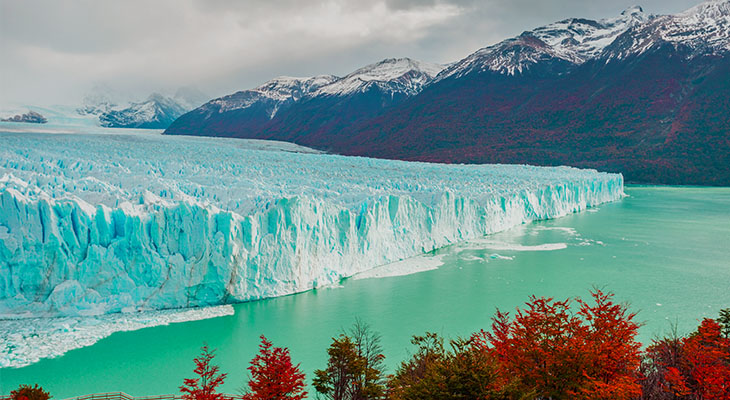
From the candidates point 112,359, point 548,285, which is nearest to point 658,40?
point 548,285

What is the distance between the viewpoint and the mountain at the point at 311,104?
80438 millimetres

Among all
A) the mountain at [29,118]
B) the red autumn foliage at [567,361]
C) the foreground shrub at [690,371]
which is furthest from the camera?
the mountain at [29,118]

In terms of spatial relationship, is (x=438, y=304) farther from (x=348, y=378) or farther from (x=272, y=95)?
(x=272, y=95)

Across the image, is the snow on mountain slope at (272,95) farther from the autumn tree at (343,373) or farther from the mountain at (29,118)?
the autumn tree at (343,373)

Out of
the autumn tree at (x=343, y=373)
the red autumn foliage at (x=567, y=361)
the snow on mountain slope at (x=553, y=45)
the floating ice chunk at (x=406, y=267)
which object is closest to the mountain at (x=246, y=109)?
the snow on mountain slope at (x=553, y=45)

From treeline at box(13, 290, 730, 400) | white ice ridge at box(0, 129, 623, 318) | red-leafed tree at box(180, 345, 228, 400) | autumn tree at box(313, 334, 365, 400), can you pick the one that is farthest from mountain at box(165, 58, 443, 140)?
treeline at box(13, 290, 730, 400)

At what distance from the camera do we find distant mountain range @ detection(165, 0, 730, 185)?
46.3m

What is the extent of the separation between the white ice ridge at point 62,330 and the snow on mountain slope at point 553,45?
6987 centimetres

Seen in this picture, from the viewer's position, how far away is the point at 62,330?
8.77 m

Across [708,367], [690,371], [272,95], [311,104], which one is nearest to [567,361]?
[708,367]

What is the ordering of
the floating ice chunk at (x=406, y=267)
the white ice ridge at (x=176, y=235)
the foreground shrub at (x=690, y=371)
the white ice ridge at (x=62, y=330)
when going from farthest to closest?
the floating ice chunk at (x=406, y=267) < the white ice ridge at (x=176, y=235) < the white ice ridge at (x=62, y=330) < the foreground shrub at (x=690, y=371)

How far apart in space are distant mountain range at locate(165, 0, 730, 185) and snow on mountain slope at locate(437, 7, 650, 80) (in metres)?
0.23

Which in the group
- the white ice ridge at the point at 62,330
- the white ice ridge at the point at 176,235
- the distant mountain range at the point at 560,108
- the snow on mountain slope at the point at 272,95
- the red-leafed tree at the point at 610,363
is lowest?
the white ice ridge at the point at 62,330

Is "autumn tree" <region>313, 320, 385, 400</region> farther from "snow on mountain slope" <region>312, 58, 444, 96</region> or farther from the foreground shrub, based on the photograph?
"snow on mountain slope" <region>312, 58, 444, 96</region>
